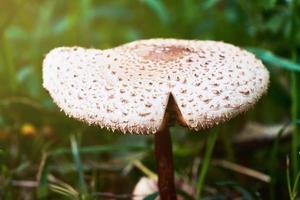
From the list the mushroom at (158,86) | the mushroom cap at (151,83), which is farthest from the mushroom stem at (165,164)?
the mushroom cap at (151,83)

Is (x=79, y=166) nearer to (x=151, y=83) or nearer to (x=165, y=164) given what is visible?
(x=165, y=164)

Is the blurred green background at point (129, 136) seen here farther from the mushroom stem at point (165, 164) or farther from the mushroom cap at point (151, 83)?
the mushroom cap at point (151, 83)

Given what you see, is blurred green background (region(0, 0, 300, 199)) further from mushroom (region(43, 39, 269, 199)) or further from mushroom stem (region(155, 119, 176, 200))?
mushroom (region(43, 39, 269, 199))

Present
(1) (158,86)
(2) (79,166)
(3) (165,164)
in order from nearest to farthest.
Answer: (1) (158,86) < (3) (165,164) < (2) (79,166)

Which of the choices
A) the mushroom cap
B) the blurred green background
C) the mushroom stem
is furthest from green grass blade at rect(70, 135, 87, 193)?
the mushroom cap

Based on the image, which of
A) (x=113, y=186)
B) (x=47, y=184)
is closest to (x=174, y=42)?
(x=47, y=184)

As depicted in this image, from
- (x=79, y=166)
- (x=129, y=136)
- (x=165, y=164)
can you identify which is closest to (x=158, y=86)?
(x=165, y=164)
